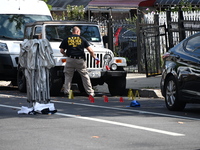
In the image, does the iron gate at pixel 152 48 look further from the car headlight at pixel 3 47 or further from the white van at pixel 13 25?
the car headlight at pixel 3 47

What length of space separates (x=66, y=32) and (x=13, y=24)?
281 centimetres

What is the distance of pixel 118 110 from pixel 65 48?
386 cm

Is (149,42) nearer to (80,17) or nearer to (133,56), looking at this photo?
(133,56)

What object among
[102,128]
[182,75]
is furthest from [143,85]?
[102,128]

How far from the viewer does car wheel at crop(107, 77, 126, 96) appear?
56.4 feet

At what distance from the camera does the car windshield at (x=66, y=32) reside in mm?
17578

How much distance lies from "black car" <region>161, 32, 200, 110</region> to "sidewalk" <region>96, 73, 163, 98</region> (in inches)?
146

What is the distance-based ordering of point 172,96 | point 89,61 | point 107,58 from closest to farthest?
point 172,96, point 89,61, point 107,58

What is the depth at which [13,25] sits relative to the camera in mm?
19844

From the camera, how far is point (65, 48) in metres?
15.9

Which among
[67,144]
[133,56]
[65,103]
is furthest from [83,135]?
[133,56]

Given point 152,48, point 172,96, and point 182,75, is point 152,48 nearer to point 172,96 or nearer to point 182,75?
point 172,96

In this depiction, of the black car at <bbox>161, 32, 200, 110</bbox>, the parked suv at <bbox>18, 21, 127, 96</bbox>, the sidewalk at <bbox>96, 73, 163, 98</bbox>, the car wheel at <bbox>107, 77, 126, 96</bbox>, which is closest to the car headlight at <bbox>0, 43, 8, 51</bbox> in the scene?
the parked suv at <bbox>18, 21, 127, 96</bbox>

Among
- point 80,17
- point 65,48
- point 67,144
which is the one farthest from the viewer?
point 80,17
